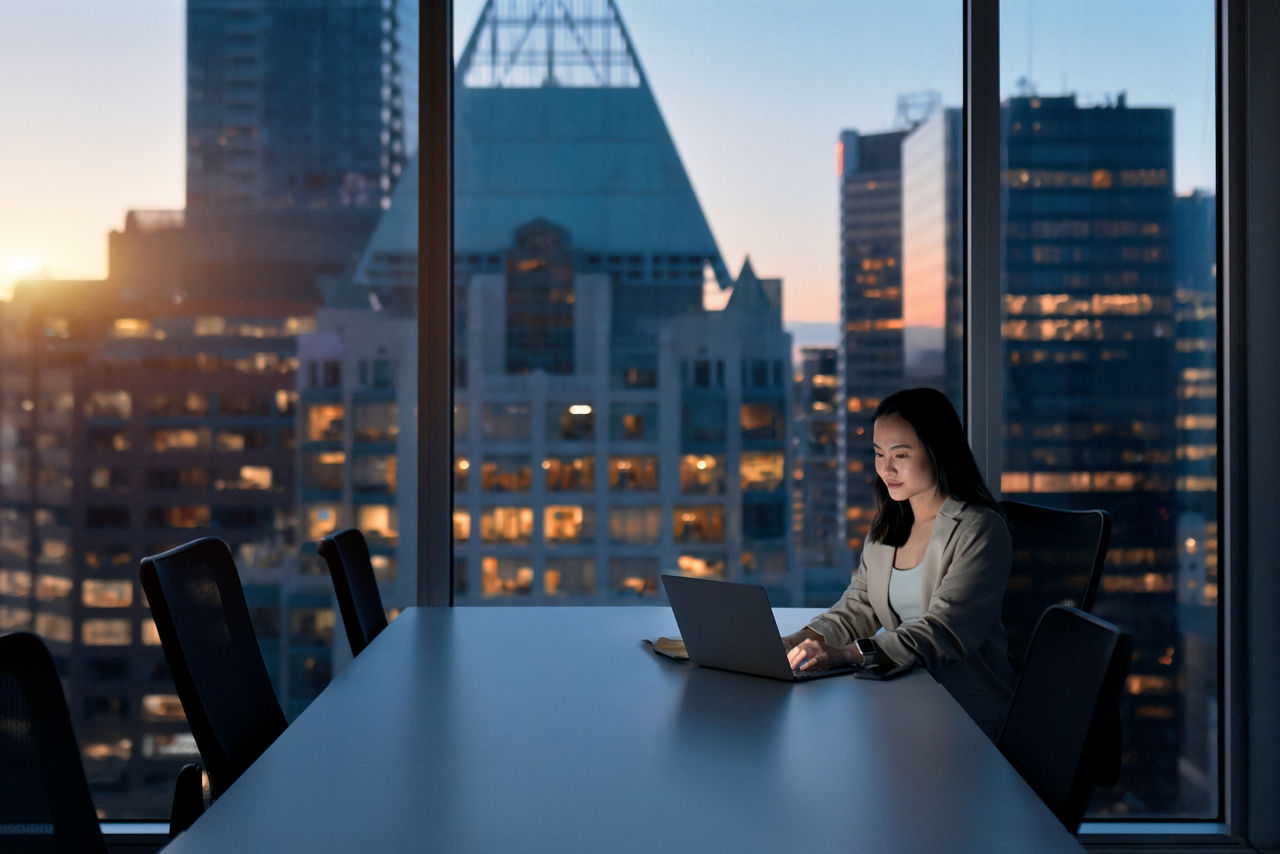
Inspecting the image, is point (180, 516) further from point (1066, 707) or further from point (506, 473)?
point (1066, 707)

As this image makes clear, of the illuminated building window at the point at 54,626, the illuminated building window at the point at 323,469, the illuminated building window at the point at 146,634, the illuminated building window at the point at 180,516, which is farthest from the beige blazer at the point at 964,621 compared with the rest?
the illuminated building window at the point at 54,626

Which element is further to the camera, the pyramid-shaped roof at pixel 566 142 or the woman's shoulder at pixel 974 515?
the pyramid-shaped roof at pixel 566 142

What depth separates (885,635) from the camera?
2.23 metres

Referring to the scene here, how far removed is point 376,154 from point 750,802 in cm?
274

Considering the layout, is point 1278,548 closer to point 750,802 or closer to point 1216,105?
point 1216,105

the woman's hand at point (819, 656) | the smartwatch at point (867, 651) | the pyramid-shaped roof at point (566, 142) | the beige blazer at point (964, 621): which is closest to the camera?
the woman's hand at point (819, 656)

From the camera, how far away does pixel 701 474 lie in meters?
3.47

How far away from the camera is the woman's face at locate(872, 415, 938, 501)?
102 inches

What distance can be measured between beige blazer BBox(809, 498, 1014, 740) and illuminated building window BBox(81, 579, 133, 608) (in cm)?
237

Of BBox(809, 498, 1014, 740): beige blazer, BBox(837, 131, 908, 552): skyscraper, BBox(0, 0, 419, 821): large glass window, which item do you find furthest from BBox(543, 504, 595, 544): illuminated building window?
BBox(809, 498, 1014, 740): beige blazer

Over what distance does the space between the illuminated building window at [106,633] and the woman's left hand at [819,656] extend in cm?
241

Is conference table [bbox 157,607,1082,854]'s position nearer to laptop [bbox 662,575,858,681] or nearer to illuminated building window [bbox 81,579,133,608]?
laptop [bbox 662,575,858,681]

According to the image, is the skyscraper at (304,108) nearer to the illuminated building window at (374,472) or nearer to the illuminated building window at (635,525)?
the illuminated building window at (374,472)

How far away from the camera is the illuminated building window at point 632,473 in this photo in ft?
11.4
